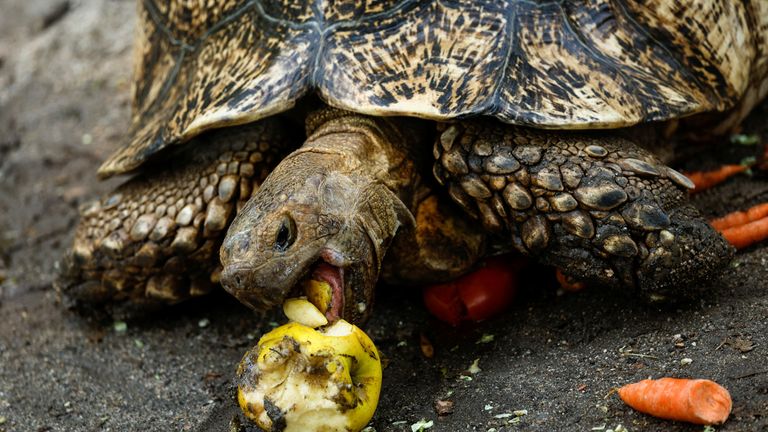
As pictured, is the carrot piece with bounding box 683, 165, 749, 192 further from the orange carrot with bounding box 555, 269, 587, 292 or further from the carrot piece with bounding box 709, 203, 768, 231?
the orange carrot with bounding box 555, 269, 587, 292

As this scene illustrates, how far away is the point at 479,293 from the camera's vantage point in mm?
3418

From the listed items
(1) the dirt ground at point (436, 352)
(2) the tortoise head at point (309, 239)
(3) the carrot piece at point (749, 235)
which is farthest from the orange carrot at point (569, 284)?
(2) the tortoise head at point (309, 239)

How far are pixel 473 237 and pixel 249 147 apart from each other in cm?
94

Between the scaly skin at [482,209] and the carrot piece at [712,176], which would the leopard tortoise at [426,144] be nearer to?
the scaly skin at [482,209]

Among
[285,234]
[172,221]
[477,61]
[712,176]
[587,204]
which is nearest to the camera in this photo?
[285,234]

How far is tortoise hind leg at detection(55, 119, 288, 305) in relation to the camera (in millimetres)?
3574

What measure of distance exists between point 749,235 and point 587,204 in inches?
30.0

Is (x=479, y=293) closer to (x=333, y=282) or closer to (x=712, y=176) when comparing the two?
(x=333, y=282)

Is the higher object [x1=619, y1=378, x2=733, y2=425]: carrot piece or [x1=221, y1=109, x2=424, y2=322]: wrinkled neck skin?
[x1=221, y1=109, x2=424, y2=322]: wrinkled neck skin

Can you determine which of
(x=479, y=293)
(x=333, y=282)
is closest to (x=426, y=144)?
(x=479, y=293)

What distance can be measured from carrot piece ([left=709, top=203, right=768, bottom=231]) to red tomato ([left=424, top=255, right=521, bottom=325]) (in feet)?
2.52

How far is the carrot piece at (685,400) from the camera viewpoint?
2.39m

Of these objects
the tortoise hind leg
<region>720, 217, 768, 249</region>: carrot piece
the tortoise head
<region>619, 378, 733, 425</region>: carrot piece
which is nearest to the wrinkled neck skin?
the tortoise head

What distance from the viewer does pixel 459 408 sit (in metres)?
2.84
